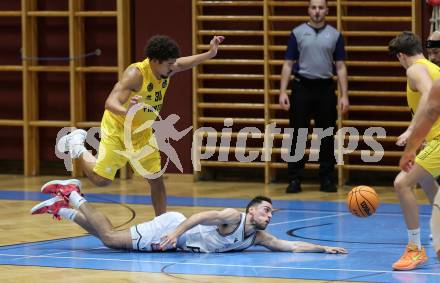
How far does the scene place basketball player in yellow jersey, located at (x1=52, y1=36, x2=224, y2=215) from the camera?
9.68 metres

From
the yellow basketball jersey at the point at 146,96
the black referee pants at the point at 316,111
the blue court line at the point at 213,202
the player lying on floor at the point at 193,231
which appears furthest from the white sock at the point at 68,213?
the black referee pants at the point at 316,111

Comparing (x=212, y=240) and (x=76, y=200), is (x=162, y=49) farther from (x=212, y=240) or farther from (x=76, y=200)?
(x=212, y=240)

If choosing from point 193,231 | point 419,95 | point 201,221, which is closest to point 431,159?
point 419,95

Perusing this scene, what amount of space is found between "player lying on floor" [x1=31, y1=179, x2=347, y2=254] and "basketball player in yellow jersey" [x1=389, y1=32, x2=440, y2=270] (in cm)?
73

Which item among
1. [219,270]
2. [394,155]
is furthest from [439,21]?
[219,270]

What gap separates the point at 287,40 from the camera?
569 inches

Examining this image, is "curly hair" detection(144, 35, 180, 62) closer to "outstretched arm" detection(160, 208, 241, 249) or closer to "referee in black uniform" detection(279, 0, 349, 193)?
Answer: "outstretched arm" detection(160, 208, 241, 249)

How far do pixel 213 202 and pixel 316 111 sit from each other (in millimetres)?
1878

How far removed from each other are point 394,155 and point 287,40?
2.10m

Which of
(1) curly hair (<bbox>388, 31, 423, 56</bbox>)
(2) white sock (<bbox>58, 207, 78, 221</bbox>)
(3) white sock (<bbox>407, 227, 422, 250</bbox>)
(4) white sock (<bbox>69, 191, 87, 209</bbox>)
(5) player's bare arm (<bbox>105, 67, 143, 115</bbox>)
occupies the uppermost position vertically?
(1) curly hair (<bbox>388, 31, 423, 56</bbox>)

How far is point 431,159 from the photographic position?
334 inches

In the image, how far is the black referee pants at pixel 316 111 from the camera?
43.7ft

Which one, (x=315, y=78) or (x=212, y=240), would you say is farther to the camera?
(x=315, y=78)

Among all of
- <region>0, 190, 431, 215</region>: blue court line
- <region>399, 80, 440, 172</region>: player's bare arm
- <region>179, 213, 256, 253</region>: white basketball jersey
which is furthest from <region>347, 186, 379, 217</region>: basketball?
<region>0, 190, 431, 215</region>: blue court line
